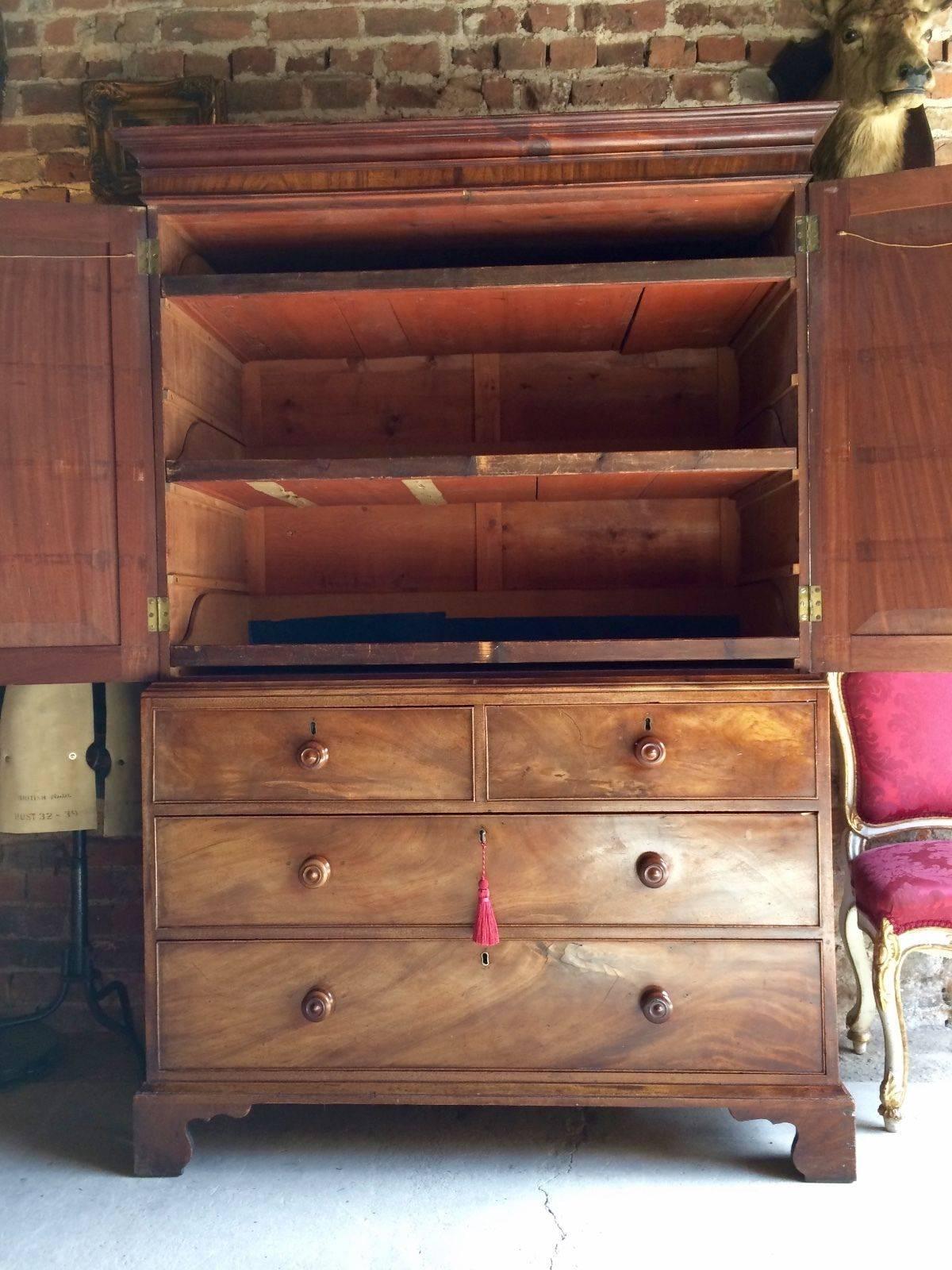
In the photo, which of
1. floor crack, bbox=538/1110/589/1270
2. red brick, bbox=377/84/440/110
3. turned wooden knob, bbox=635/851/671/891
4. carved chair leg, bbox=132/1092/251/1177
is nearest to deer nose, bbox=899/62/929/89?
red brick, bbox=377/84/440/110

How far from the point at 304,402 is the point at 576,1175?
1.85 m

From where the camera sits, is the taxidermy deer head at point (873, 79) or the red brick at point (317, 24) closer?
the taxidermy deer head at point (873, 79)

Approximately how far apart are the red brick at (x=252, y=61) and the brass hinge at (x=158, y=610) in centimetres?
146

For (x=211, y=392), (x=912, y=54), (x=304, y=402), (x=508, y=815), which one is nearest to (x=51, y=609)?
(x=211, y=392)

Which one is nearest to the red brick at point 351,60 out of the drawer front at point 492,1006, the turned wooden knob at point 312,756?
the turned wooden knob at point 312,756

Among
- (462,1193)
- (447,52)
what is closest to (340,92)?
(447,52)

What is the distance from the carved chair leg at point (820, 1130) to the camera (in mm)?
1630

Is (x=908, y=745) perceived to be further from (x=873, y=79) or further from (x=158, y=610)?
(x=158, y=610)

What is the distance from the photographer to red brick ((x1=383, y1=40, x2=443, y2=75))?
218cm

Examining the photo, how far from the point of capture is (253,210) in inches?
66.2

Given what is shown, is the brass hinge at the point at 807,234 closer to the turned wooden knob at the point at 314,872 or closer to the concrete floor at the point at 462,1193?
the turned wooden knob at the point at 314,872

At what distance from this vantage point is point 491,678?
169 cm

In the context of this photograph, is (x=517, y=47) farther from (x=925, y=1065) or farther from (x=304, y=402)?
(x=925, y=1065)

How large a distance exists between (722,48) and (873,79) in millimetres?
454
